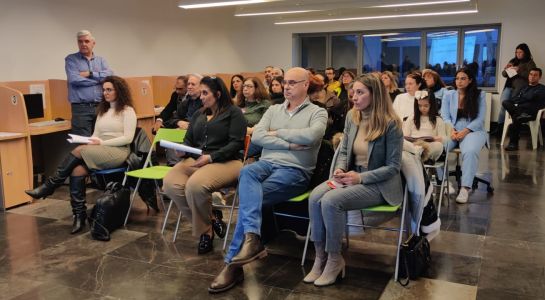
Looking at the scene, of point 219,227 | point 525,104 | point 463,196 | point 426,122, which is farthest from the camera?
point 525,104

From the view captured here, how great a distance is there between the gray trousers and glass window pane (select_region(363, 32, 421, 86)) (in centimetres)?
877

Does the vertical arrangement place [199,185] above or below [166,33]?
below

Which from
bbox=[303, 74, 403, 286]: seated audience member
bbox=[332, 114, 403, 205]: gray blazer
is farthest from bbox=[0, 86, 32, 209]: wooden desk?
bbox=[332, 114, 403, 205]: gray blazer

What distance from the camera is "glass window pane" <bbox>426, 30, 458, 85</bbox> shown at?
10781 millimetres

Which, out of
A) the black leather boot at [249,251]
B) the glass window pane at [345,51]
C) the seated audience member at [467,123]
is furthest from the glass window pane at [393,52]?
the black leather boot at [249,251]

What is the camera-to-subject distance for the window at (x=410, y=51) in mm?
10500

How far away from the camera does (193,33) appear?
10.1 meters

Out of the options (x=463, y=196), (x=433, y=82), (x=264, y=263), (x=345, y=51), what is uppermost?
(x=345, y=51)

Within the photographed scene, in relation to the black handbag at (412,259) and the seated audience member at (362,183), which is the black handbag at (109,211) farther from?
the black handbag at (412,259)

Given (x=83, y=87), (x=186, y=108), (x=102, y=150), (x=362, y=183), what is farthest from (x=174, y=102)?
(x=362, y=183)

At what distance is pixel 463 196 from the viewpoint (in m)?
4.75

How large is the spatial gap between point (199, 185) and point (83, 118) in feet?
8.29

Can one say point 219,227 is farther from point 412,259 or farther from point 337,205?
point 412,259

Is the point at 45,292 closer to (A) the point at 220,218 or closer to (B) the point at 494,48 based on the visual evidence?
(A) the point at 220,218
